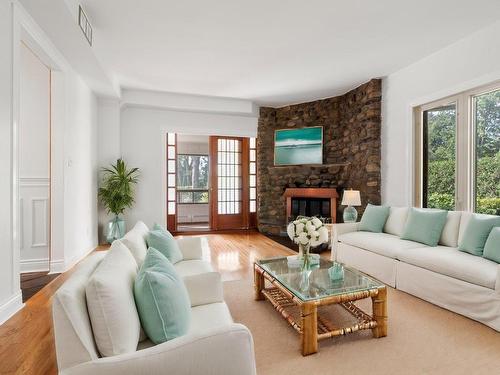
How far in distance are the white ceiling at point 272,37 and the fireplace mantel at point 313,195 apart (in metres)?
2.06

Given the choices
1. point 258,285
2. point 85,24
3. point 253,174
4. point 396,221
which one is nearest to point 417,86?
point 396,221

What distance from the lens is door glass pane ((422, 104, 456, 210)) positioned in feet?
13.0

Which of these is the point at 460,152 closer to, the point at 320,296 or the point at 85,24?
the point at 320,296

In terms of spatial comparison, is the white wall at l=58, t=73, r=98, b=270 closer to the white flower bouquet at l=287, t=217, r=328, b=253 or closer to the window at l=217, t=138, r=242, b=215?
the window at l=217, t=138, r=242, b=215

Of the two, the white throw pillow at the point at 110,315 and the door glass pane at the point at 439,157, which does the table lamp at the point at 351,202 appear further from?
the white throw pillow at the point at 110,315

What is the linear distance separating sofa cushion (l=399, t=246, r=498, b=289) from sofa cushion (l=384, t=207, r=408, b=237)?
0.70 m

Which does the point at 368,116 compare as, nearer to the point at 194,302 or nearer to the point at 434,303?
the point at 434,303

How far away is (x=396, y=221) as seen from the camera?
13.0 ft

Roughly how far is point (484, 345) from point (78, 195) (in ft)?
16.0

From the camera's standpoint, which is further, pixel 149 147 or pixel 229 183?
pixel 229 183

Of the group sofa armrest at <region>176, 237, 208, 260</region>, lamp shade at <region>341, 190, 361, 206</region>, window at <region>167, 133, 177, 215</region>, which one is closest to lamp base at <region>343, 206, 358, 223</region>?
lamp shade at <region>341, 190, 361, 206</region>

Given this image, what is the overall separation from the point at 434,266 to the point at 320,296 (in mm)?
1469

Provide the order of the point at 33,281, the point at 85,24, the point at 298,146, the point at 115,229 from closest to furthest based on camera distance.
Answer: the point at 85,24 < the point at 33,281 < the point at 115,229 < the point at 298,146

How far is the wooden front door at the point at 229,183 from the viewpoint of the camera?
22.6 feet
